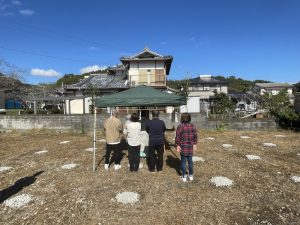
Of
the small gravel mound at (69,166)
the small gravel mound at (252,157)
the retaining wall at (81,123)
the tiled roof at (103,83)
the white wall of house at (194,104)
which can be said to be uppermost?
the tiled roof at (103,83)

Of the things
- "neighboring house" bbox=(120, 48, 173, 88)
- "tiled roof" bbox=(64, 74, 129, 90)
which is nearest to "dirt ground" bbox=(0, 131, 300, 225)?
"tiled roof" bbox=(64, 74, 129, 90)

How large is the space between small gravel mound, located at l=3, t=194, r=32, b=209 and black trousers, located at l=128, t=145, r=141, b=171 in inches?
99.3

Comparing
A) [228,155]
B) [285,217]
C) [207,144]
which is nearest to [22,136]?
[207,144]

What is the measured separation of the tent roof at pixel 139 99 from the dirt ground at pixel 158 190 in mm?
1797

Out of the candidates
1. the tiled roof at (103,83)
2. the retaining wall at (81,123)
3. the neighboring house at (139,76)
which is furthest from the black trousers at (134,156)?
the neighboring house at (139,76)

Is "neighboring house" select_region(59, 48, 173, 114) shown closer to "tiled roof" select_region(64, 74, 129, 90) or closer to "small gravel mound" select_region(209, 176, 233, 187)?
"tiled roof" select_region(64, 74, 129, 90)

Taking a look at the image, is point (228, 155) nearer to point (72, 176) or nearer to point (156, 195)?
point (156, 195)

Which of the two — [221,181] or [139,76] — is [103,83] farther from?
[221,181]

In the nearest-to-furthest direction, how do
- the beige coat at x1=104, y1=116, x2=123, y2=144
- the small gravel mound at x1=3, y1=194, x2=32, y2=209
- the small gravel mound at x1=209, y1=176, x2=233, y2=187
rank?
1. the small gravel mound at x1=3, y1=194, x2=32, y2=209
2. the small gravel mound at x1=209, y1=176, x2=233, y2=187
3. the beige coat at x1=104, y1=116, x2=123, y2=144

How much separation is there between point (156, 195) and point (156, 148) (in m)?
1.56

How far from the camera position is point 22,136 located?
1376cm

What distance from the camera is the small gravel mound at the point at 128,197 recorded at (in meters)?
4.91

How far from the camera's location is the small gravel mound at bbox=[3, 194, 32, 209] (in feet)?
16.0

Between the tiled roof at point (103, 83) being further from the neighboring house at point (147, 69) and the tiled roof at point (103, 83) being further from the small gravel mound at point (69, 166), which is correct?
the small gravel mound at point (69, 166)
